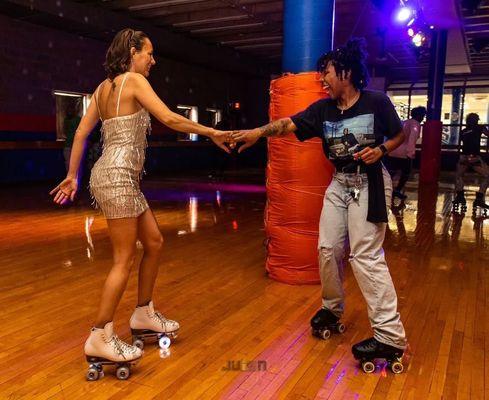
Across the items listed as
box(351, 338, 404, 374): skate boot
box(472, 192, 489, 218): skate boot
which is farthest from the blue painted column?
box(472, 192, 489, 218): skate boot

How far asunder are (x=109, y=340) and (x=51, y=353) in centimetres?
48

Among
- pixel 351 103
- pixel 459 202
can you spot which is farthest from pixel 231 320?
pixel 459 202

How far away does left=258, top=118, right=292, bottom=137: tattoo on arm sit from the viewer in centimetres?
247

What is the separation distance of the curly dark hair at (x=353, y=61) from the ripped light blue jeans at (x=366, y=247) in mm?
484

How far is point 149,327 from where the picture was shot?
248cm

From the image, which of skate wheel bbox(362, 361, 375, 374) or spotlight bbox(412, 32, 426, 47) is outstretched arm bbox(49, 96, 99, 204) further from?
spotlight bbox(412, 32, 426, 47)

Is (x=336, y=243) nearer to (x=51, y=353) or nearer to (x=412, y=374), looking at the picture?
(x=412, y=374)

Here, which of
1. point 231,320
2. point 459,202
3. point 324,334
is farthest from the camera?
point 459,202

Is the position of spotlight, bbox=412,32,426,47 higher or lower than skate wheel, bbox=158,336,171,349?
higher

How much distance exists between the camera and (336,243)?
2441 millimetres

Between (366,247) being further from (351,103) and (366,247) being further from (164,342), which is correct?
(164,342)

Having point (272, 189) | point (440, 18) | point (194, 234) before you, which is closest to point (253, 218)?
point (194, 234)

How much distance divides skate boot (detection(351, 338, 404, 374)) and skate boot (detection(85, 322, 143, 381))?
43.8 inches

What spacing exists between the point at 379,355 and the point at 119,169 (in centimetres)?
154
